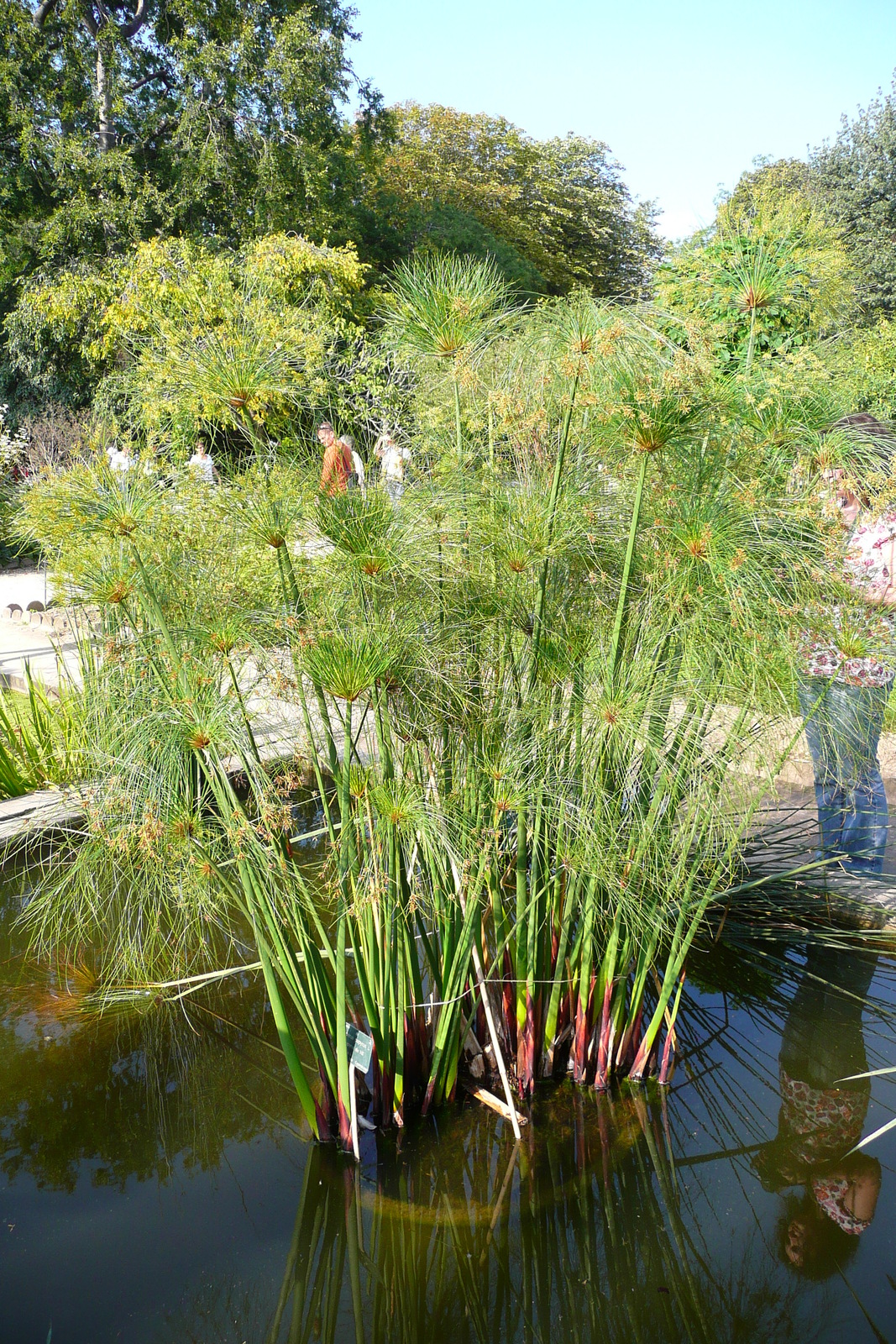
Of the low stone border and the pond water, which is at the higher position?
the low stone border

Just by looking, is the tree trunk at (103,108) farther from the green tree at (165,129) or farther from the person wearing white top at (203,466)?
the person wearing white top at (203,466)

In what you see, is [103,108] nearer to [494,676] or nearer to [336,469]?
[336,469]

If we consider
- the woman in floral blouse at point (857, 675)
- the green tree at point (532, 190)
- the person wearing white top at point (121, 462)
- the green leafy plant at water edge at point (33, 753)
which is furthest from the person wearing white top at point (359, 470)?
the green tree at point (532, 190)

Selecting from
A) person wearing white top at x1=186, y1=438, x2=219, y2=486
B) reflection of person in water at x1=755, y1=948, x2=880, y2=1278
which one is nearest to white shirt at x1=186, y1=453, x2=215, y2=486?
person wearing white top at x1=186, y1=438, x2=219, y2=486

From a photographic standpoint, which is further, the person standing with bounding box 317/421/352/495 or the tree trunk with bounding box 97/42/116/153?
the tree trunk with bounding box 97/42/116/153

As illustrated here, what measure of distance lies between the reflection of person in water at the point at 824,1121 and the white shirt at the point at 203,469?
7.04 ft

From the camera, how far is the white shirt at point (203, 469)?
7.75 feet

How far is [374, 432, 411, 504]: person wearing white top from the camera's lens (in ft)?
7.89

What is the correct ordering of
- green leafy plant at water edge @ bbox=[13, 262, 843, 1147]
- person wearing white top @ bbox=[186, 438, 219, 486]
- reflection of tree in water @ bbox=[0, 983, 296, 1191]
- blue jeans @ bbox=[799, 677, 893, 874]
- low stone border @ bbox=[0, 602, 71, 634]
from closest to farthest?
green leafy plant at water edge @ bbox=[13, 262, 843, 1147], person wearing white top @ bbox=[186, 438, 219, 486], reflection of tree in water @ bbox=[0, 983, 296, 1191], blue jeans @ bbox=[799, 677, 893, 874], low stone border @ bbox=[0, 602, 71, 634]

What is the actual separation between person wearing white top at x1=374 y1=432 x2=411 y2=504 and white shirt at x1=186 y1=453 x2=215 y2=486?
0.41m

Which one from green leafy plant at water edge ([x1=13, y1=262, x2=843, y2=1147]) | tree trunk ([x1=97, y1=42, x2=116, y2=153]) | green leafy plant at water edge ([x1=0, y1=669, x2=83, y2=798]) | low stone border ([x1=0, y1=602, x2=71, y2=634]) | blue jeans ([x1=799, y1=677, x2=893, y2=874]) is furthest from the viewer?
tree trunk ([x1=97, y1=42, x2=116, y2=153])

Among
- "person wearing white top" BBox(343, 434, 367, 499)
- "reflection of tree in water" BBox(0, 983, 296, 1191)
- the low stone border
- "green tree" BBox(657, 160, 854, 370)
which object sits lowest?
"reflection of tree in water" BBox(0, 983, 296, 1191)

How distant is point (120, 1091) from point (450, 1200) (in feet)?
3.28

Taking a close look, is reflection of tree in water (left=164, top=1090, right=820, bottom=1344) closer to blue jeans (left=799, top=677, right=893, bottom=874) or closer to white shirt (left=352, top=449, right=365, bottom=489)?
blue jeans (left=799, top=677, right=893, bottom=874)
